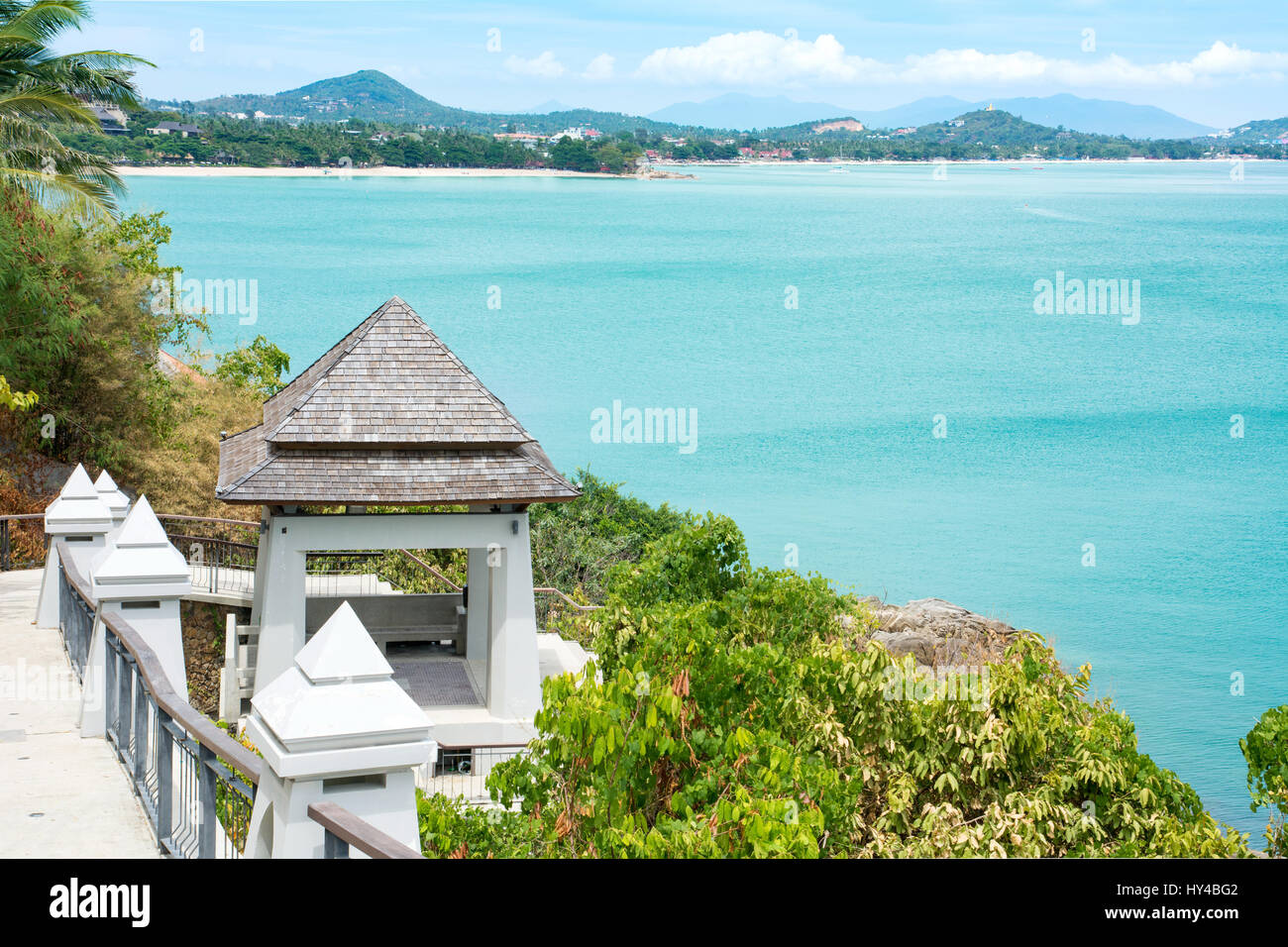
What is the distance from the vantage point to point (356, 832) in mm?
5102

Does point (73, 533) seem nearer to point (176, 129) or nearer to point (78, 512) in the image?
point (78, 512)

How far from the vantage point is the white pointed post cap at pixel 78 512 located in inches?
578

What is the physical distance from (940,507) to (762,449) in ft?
45.3

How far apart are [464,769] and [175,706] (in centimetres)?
1061

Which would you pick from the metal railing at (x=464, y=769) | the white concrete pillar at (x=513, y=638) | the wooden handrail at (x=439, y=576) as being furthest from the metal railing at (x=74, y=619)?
the wooden handrail at (x=439, y=576)

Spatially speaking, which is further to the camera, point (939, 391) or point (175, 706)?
point (939, 391)

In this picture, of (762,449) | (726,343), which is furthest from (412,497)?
(726,343)

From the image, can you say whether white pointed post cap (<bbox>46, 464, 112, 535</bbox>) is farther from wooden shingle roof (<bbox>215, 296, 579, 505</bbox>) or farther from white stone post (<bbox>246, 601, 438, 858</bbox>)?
white stone post (<bbox>246, 601, 438, 858</bbox>)

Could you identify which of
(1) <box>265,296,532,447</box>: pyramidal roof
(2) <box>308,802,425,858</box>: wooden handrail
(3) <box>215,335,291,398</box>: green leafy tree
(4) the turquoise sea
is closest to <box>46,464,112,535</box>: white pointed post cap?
(1) <box>265,296,532,447</box>: pyramidal roof

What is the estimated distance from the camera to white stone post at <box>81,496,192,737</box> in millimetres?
10547

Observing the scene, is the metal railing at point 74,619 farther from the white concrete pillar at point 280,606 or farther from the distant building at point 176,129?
the distant building at point 176,129

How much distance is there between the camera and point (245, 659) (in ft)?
64.4

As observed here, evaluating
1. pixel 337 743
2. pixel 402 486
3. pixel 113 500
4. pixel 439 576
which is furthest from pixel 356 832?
→ pixel 439 576
